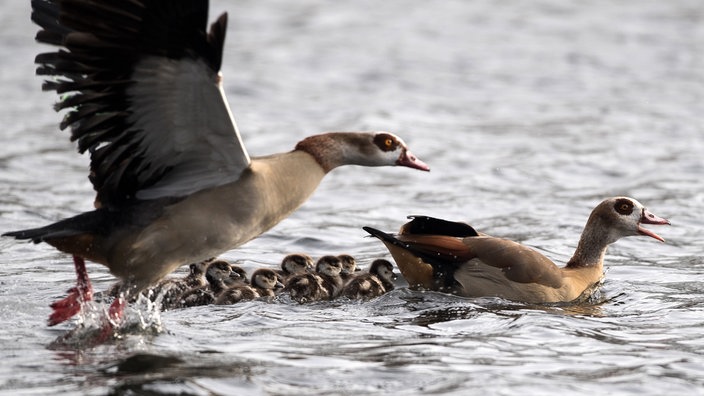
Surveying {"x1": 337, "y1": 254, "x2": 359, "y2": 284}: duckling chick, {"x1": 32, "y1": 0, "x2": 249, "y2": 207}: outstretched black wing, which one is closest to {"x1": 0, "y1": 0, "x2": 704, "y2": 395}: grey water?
{"x1": 337, "y1": 254, "x2": 359, "y2": 284}: duckling chick

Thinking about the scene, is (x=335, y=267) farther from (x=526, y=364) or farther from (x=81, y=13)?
(x=81, y=13)

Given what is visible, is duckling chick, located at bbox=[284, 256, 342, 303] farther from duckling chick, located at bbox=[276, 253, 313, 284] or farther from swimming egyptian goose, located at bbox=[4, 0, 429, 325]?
swimming egyptian goose, located at bbox=[4, 0, 429, 325]

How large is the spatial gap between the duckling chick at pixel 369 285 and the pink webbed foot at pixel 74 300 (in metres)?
2.21

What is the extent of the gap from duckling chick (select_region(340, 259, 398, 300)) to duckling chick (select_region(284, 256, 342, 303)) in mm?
109

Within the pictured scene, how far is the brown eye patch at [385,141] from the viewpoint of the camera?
30.3 ft

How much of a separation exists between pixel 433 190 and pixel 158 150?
7.85 m

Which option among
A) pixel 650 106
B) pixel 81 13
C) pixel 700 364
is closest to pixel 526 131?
pixel 650 106

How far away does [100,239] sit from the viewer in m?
8.62

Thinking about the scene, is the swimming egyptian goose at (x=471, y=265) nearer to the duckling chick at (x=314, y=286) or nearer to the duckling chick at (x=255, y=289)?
the duckling chick at (x=314, y=286)

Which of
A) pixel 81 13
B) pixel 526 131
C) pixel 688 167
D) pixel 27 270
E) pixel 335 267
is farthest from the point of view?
pixel 526 131

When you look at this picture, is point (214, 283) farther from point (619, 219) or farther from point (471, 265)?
point (619, 219)

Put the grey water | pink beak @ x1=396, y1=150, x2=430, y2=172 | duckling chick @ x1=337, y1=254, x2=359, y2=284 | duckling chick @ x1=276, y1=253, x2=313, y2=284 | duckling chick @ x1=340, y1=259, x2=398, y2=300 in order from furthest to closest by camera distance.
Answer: duckling chick @ x1=276, y1=253, x2=313, y2=284 < duckling chick @ x1=337, y1=254, x2=359, y2=284 < duckling chick @ x1=340, y1=259, x2=398, y2=300 < pink beak @ x1=396, y1=150, x2=430, y2=172 < the grey water

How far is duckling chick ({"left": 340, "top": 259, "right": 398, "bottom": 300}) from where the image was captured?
33.3 ft

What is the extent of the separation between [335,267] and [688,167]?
313 inches
